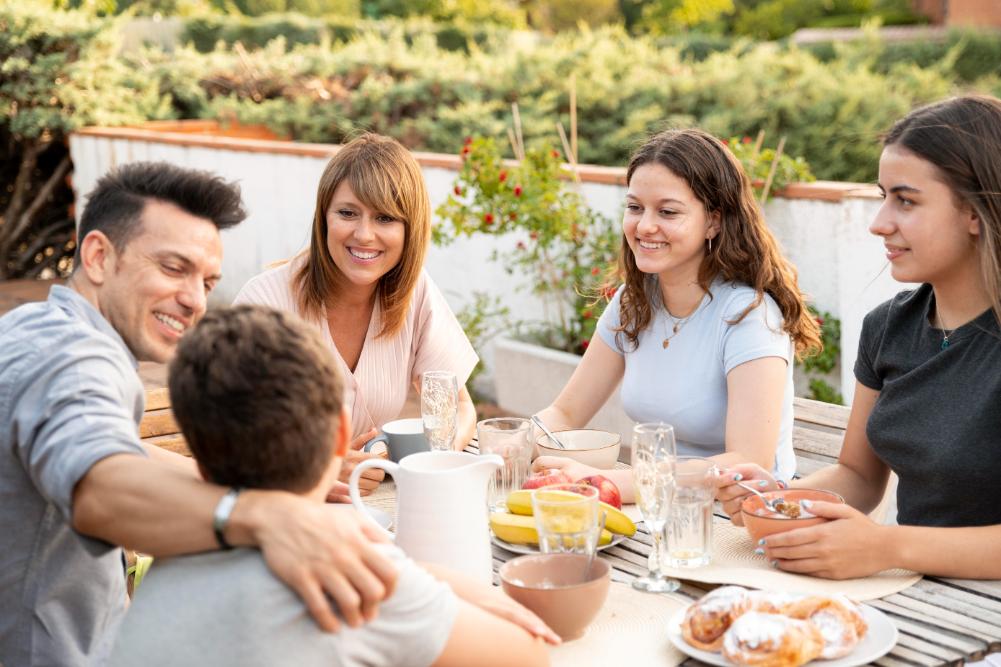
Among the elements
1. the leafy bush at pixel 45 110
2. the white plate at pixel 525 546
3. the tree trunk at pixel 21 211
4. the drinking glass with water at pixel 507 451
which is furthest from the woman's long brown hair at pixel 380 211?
the tree trunk at pixel 21 211

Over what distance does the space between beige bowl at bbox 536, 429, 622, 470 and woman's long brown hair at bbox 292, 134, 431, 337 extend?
911mm

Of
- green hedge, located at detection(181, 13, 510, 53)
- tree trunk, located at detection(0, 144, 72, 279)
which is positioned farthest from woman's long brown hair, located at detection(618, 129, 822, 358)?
green hedge, located at detection(181, 13, 510, 53)

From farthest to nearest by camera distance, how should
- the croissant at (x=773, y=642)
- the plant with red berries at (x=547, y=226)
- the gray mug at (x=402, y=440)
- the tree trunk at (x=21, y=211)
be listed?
the tree trunk at (x=21, y=211) < the plant with red berries at (x=547, y=226) < the gray mug at (x=402, y=440) < the croissant at (x=773, y=642)

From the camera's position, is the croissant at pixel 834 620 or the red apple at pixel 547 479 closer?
the croissant at pixel 834 620

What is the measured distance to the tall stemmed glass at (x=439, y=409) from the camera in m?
2.58

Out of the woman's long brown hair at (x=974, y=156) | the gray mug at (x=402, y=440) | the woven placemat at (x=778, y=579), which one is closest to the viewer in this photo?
the woven placemat at (x=778, y=579)

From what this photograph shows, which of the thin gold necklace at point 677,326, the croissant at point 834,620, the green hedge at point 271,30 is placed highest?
the green hedge at point 271,30

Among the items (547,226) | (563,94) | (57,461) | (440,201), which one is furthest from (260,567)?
(563,94)

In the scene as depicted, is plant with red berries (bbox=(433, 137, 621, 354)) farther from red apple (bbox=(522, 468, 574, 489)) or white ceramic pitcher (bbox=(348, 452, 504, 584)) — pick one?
white ceramic pitcher (bbox=(348, 452, 504, 584))

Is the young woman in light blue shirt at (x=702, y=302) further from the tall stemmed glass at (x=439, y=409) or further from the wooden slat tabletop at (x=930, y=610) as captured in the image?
the wooden slat tabletop at (x=930, y=610)

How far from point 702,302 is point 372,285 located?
1007 mm

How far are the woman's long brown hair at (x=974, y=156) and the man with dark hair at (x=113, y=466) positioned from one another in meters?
1.43

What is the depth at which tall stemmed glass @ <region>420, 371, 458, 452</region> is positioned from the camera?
8.45ft

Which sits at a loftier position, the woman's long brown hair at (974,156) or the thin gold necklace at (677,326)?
the woman's long brown hair at (974,156)
